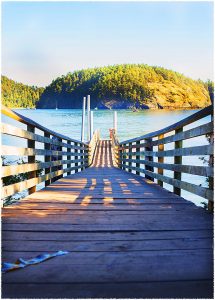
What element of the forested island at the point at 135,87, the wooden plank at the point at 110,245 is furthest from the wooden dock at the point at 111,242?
the forested island at the point at 135,87

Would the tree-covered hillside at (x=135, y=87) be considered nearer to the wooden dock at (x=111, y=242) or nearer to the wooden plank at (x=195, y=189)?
the wooden plank at (x=195, y=189)

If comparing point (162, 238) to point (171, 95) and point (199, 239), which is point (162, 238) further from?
point (171, 95)

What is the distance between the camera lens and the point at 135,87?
182 m

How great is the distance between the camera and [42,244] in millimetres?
2971

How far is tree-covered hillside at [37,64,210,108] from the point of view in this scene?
18025cm

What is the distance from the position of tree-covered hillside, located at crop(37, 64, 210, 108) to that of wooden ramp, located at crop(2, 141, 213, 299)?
578 ft

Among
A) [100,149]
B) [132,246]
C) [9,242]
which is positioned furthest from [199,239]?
[100,149]

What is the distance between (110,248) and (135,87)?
18243cm

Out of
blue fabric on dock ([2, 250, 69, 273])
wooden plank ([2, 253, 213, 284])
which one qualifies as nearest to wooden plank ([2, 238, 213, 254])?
blue fabric on dock ([2, 250, 69, 273])

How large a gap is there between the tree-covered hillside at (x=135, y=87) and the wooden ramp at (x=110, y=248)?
176 metres

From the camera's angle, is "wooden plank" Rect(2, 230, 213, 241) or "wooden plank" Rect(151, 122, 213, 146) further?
"wooden plank" Rect(151, 122, 213, 146)

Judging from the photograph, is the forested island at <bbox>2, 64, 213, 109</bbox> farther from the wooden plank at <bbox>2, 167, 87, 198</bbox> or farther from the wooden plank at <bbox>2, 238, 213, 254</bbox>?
the wooden plank at <bbox>2, 238, 213, 254</bbox>

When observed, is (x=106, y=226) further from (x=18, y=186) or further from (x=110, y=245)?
(x=18, y=186)

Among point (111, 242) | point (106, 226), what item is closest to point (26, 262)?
point (111, 242)
